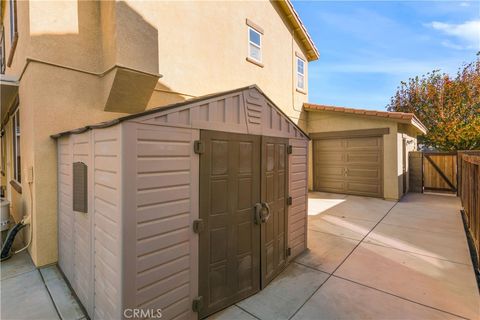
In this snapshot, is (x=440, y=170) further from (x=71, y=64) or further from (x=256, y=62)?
(x=71, y=64)

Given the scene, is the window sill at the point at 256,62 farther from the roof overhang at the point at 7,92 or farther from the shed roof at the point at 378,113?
the roof overhang at the point at 7,92

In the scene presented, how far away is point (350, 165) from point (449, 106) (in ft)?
40.8

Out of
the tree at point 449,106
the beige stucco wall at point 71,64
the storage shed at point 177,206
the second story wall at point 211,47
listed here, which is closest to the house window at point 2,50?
the beige stucco wall at point 71,64

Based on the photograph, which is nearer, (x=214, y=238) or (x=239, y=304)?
(x=214, y=238)

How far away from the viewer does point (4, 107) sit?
6.08 m

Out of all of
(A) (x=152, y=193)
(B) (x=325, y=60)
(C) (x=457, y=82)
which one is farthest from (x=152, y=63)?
(C) (x=457, y=82)

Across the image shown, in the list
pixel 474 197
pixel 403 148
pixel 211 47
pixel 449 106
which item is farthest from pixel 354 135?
pixel 449 106

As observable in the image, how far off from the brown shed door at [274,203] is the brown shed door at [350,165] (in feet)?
22.9

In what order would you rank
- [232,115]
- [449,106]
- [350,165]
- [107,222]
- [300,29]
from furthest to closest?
[449,106]
[300,29]
[350,165]
[232,115]
[107,222]

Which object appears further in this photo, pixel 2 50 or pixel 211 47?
pixel 2 50

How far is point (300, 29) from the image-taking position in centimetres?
1062

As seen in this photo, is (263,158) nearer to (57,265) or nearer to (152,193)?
(152,193)

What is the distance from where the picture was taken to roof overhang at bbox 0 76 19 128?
4.63m

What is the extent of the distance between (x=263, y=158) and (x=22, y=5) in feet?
17.6
